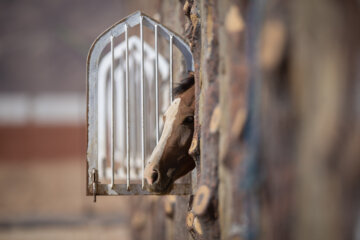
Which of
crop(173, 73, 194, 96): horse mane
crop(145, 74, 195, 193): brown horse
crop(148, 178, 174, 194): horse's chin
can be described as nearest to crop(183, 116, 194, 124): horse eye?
crop(145, 74, 195, 193): brown horse

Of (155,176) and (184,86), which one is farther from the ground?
(184,86)

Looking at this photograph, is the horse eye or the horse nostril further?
the horse eye

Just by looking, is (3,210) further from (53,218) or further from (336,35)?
(336,35)

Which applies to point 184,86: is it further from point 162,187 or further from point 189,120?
point 162,187

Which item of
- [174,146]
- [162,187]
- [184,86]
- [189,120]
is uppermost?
[184,86]

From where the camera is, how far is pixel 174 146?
1.86 m

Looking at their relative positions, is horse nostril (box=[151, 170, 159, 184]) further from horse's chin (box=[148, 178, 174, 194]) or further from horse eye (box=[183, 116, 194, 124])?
horse eye (box=[183, 116, 194, 124])

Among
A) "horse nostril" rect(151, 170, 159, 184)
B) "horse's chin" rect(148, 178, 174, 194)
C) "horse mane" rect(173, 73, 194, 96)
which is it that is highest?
"horse mane" rect(173, 73, 194, 96)

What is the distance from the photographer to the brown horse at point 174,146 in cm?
181

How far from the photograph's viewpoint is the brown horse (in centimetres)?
181

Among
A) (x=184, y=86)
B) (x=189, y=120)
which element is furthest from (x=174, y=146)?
(x=184, y=86)

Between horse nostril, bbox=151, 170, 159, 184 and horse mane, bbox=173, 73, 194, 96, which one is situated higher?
horse mane, bbox=173, 73, 194, 96

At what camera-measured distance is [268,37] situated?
116cm

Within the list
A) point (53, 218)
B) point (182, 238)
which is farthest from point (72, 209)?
point (182, 238)
